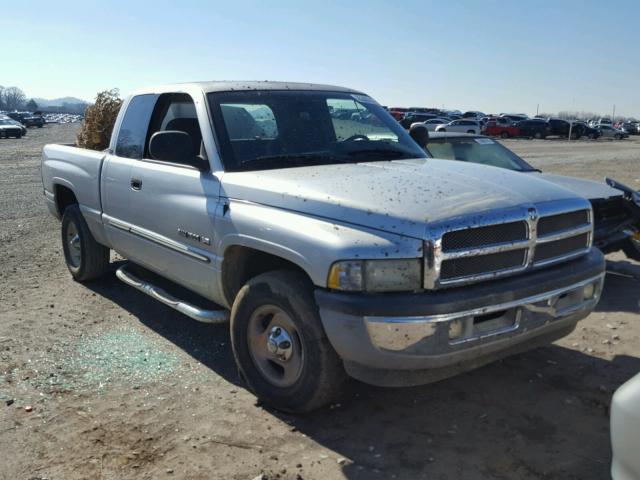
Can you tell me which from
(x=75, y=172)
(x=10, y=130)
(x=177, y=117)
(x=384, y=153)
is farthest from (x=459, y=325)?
(x=10, y=130)

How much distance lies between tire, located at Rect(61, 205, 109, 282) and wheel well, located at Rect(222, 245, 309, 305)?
270 cm

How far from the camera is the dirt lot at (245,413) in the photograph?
326 centimetres

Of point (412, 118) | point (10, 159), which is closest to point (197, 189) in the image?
point (10, 159)

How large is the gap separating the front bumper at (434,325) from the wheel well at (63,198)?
4476mm

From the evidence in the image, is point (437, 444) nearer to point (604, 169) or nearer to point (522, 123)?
point (604, 169)

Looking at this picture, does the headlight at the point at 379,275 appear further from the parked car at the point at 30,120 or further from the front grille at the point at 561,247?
the parked car at the point at 30,120

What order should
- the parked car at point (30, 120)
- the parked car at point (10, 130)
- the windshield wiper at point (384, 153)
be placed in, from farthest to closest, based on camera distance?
1. the parked car at point (30, 120)
2. the parked car at point (10, 130)
3. the windshield wiper at point (384, 153)

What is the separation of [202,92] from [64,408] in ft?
7.74

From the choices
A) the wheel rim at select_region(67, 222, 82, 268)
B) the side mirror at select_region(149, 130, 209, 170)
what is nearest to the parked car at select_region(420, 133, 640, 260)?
the side mirror at select_region(149, 130, 209, 170)

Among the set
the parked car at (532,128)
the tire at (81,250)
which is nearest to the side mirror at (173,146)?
the tire at (81,250)

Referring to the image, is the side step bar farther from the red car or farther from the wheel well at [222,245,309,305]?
the red car

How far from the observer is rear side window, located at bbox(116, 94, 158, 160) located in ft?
17.2

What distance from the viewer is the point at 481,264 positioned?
3270 mm

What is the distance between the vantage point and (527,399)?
3.95m
